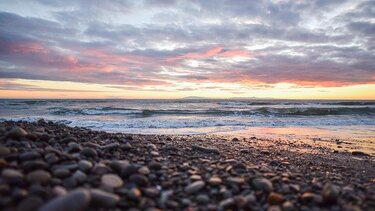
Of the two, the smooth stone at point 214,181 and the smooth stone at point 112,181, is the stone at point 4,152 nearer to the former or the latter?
the smooth stone at point 112,181

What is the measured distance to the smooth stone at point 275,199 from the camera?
305cm

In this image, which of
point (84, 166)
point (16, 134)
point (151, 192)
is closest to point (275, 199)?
point (151, 192)

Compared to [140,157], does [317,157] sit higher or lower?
lower

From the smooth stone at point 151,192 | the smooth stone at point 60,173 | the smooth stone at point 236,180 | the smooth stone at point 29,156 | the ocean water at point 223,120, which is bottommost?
the ocean water at point 223,120

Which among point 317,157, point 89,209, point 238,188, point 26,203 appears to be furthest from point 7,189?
point 317,157

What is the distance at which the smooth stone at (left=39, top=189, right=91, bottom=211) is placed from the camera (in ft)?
7.45

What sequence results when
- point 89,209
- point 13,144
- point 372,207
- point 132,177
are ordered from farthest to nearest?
point 13,144
point 132,177
point 372,207
point 89,209

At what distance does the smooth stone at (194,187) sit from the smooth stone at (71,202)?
115cm

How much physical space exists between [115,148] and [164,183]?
1823 mm

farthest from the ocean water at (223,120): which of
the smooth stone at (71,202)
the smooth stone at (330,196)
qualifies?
the smooth stone at (71,202)

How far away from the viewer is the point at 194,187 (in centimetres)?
326

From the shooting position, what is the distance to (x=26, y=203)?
2.35 metres

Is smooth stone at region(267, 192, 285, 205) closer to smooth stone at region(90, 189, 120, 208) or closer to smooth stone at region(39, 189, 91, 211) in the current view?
smooth stone at region(90, 189, 120, 208)

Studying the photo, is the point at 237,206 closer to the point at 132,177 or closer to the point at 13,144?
the point at 132,177
